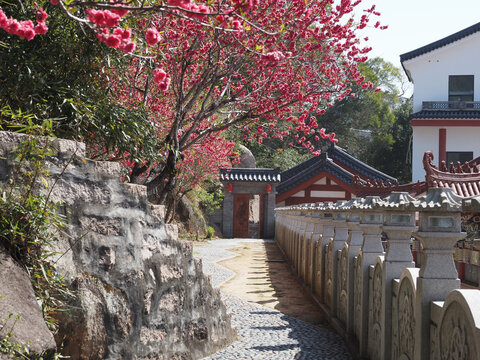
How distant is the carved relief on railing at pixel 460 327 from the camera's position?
99.6 inches

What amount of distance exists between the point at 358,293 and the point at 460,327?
9.97 feet

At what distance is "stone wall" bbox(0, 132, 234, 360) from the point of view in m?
3.93

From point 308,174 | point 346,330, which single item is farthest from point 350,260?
point 308,174

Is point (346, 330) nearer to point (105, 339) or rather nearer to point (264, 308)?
point (264, 308)

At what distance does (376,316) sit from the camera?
4887mm

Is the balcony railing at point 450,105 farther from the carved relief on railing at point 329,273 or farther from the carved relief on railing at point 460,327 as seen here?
the carved relief on railing at point 460,327

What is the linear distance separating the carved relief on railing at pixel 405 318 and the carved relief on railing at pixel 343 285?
2190 mm

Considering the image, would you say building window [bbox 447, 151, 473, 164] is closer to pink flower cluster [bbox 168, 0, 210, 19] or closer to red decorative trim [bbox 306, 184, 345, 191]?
red decorative trim [bbox 306, 184, 345, 191]

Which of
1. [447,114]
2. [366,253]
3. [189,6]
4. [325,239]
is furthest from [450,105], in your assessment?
[189,6]

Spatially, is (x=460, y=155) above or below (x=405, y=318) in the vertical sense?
above

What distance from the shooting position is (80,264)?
13.3ft

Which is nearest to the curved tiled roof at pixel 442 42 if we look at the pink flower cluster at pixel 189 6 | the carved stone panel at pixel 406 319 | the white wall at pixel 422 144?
the white wall at pixel 422 144

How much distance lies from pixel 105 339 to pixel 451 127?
2331 centimetres

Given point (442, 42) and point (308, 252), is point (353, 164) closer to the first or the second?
point (442, 42)
